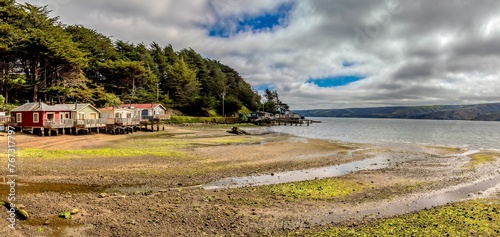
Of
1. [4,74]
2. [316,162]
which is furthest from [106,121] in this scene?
[316,162]

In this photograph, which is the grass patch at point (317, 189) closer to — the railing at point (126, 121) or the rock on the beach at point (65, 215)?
the rock on the beach at point (65, 215)

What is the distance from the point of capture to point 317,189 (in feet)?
52.6

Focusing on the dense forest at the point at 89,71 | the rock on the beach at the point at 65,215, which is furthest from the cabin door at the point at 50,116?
the rock on the beach at the point at 65,215

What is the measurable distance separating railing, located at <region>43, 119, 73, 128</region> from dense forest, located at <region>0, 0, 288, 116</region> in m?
18.1

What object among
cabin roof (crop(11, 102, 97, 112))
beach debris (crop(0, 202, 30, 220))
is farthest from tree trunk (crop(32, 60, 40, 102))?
beach debris (crop(0, 202, 30, 220))

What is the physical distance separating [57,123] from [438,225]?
4330cm

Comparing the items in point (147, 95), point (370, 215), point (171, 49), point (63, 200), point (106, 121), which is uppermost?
point (171, 49)

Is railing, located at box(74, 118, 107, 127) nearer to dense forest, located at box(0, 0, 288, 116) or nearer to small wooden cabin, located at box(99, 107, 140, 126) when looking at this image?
small wooden cabin, located at box(99, 107, 140, 126)

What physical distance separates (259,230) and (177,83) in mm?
87168

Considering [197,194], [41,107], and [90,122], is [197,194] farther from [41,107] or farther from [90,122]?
[41,107]

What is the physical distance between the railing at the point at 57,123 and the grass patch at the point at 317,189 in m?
35.1

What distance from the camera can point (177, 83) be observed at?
92.6 meters

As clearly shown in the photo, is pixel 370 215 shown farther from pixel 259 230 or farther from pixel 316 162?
pixel 316 162

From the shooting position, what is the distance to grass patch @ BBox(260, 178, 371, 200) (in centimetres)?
1479
